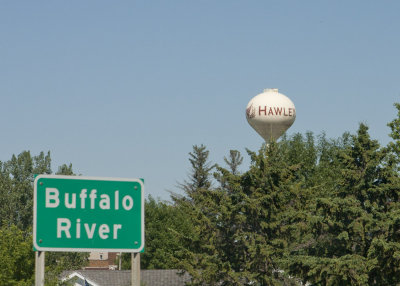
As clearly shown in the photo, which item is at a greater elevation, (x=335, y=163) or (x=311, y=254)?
(x=335, y=163)

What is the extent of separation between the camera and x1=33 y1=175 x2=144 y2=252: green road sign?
314 inches

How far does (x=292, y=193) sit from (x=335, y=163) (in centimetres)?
4266

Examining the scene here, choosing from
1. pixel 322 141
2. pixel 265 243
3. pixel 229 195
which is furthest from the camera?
pixel 322 141

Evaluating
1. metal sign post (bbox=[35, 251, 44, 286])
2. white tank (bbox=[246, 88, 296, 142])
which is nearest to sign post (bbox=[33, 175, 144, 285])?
metal sign post (bbox=[35, 251, 44, 286])

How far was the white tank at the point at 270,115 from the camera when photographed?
79188 millimetres

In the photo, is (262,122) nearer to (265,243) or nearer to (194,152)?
(194,152)

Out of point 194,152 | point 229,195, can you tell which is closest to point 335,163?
point 194,152

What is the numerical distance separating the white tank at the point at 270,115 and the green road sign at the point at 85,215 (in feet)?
232

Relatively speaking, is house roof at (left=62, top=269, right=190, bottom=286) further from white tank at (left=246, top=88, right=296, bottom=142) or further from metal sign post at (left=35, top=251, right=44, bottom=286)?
metal sign post at (left=35, top=251, right=44, bottom=286)

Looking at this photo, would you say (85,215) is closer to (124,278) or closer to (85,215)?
(85,215)

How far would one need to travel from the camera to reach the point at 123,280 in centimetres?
6381

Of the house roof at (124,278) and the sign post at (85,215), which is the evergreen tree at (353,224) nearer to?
the house roof at (124,278)

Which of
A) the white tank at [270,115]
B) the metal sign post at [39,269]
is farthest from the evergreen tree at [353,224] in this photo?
the white tank at [270,115]

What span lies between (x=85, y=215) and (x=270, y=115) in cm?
7187
